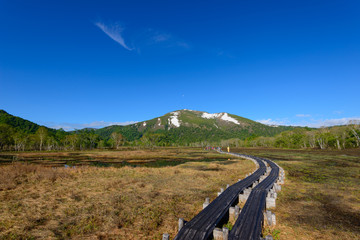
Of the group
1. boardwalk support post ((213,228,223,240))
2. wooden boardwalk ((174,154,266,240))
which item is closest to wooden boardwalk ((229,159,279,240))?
boardwalk support post ((213,228,223,240))

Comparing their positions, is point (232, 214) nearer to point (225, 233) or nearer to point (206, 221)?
point (206, 221)

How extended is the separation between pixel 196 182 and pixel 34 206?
1437cm

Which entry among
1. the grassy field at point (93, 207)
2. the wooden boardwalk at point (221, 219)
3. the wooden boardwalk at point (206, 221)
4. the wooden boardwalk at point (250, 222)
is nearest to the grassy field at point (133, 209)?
the grassy field at point (93, 207)

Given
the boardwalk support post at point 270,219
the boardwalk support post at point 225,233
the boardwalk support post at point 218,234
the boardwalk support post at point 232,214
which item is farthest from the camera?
the boardwalk support post at point 232,214

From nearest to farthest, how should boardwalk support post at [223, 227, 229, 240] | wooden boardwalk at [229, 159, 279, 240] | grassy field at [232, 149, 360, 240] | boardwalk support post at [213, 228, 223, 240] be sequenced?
boardwalk support post at [223, 227, 229, 240] → wooden boardwalk at [229, 159, 279, 240] → boardwalk support post at [213, 228, 223, 240] → grassy field at [232, 149, 360, 240]

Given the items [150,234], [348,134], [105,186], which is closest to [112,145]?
[105,186]

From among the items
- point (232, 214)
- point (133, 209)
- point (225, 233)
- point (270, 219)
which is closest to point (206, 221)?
point (225, 233)

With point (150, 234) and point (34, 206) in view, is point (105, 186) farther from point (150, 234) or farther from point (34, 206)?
point (150, 234)

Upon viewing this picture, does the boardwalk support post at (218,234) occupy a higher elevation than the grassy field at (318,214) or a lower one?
higher

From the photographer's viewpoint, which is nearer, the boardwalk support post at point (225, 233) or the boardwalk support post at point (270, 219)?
the boardwalk support post at point (225, 233)

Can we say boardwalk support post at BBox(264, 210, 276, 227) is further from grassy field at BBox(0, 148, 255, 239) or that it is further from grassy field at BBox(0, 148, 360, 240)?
grassy field at BBox(0, 148, 255, 239)

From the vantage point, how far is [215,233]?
7.17 metres

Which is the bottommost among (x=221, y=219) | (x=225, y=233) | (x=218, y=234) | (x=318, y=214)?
(x=318, y=214)

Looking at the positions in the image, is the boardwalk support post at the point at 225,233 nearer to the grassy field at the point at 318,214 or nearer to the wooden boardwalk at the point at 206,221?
the wooden boardwalk at the point at 206,221
